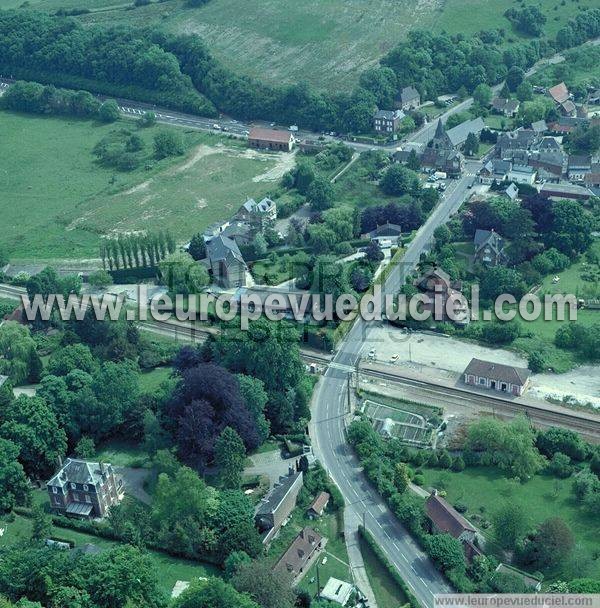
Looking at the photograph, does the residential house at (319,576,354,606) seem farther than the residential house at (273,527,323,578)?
No

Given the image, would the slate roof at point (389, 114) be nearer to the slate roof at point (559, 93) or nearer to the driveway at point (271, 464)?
the slate roof at point (559, 93)

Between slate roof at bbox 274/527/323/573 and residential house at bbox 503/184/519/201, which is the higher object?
residential house at bbox 503/184/519/201

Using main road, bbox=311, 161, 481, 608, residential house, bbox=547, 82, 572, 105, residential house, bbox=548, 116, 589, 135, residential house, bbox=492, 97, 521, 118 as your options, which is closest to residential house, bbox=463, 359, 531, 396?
main road, bbox=311, 161, 481, 608

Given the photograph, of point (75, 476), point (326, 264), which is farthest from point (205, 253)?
point (75, 476)

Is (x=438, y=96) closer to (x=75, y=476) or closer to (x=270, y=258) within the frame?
(x=270, y=258)

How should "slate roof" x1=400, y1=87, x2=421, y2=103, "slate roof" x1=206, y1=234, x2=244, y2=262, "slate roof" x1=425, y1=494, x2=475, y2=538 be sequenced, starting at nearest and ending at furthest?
"slate roof" x1=425, y1=494, x2=475, y2=538 → "slate roof" x1=206, y1=234, x2=244, y2=262 → "slate roof" x1=400, y1=87, x2=421, y2=103

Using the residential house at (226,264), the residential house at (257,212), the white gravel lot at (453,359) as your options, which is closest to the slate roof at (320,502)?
the white gravel lot at (453,359)

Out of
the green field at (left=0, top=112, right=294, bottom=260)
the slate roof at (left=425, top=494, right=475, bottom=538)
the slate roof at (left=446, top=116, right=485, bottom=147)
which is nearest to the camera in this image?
the slate roof at (left=425, top=494, right=475, bottom=538)

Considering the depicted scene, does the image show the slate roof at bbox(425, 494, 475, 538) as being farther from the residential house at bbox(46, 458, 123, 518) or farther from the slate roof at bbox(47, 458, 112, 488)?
the slate roof at bbox(47, 458, 112, 488)
